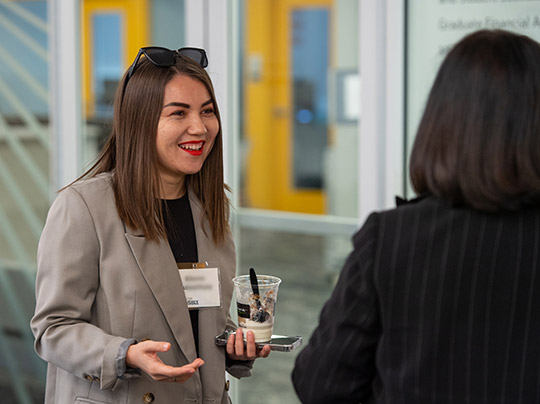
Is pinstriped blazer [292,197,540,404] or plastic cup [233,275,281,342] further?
plastic cup [233,275,281,342]

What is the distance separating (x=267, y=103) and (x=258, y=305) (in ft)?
18.1

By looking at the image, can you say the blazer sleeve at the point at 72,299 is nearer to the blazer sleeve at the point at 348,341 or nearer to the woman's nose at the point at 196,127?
the woman's nose at the point at 196,127

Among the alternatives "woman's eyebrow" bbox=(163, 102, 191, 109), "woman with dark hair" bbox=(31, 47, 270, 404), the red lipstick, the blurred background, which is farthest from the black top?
the blurred background

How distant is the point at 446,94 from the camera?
1.25 metres

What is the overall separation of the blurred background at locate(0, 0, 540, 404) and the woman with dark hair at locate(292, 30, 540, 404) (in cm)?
122

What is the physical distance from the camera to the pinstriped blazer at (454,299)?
1.22 metres

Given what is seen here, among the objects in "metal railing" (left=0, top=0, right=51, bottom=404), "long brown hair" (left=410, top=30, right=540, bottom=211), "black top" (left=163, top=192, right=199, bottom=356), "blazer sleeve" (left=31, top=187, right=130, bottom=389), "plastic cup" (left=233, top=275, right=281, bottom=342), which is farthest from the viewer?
"metal railing" (left=0, top=0, right=51, bottom=404)

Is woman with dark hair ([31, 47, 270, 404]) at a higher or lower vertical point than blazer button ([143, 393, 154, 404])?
higher

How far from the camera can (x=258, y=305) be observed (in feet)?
5.95

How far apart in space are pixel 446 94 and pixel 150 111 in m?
0.87

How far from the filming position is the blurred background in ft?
9.64

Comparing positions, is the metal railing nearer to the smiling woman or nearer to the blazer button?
the smiling woman

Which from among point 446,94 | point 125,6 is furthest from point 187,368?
point 125,6

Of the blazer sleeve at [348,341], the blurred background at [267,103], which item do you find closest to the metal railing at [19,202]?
the blurred background at [267,103]
